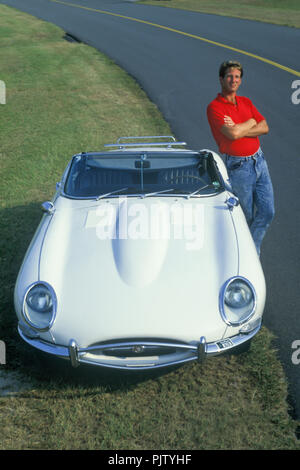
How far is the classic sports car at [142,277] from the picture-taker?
3316 mm

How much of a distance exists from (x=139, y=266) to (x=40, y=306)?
0.82m

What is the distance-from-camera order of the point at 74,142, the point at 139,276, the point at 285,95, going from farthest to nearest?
the point at 285,95
the point at 74,142
the point at 139,276

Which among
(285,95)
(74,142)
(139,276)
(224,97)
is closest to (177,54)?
(285,95)

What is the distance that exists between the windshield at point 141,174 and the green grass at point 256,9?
20.0 meters

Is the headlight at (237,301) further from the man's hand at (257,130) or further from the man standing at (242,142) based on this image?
the man's hand at (257,130)

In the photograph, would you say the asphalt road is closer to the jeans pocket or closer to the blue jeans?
the blue jeans

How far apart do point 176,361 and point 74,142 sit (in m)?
7.24

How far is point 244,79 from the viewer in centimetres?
1308

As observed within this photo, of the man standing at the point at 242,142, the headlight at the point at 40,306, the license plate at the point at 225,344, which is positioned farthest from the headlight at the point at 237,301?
the man standing at the point at 242,142

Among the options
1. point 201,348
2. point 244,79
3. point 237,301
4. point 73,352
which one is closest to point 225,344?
point 201,348

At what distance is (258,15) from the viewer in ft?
87.0

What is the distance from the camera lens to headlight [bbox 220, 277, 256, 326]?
11.2 feet

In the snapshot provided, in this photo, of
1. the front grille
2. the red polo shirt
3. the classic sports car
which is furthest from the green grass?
the front grille
